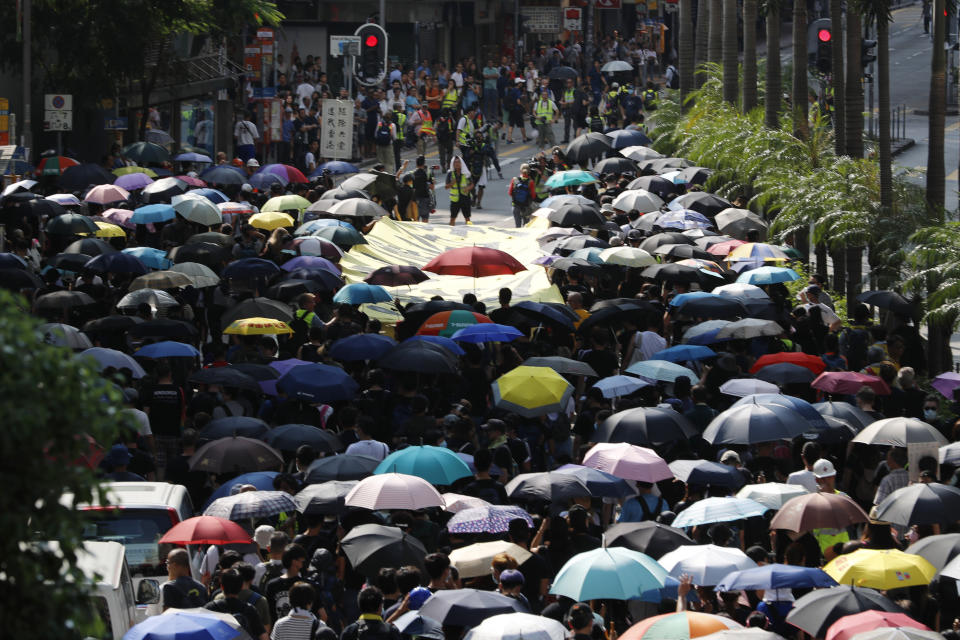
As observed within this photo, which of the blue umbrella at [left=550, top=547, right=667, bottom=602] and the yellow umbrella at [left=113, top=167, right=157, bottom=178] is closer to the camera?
the blue umbrella at [left=550, top=547, right=667, bottom=602]

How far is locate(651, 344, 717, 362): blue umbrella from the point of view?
1777 cm

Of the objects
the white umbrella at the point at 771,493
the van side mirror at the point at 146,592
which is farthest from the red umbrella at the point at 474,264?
the van side mirror at the point at 146,592

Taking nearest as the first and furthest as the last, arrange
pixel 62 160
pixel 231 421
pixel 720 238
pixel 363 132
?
pixel 231 421 → pixel 720 238 → pixel 62 160 → pixel 363 132

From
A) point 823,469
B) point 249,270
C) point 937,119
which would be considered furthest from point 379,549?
point 937,119

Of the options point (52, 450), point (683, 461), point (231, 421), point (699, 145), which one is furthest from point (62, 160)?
point (52, 450)

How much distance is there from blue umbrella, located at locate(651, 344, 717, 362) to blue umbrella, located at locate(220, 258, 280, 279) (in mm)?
5523

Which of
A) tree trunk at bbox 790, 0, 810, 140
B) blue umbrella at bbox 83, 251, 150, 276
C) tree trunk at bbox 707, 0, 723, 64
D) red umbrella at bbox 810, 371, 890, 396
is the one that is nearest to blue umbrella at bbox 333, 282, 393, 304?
blue umbrella at bbox 83, 251, 150, 276

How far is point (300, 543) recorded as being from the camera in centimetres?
1224

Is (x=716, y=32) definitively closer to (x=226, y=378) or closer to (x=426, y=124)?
(x=426, y=124)

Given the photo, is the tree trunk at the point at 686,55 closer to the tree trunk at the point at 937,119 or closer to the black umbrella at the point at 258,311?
the tree trunk at the point at 937,119

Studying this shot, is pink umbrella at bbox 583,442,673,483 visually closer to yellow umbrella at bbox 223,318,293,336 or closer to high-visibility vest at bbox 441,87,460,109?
yellow umbrella at bbox 223,318,293,336

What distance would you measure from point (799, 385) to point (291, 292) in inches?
250

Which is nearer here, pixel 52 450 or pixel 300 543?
pixel 52 450

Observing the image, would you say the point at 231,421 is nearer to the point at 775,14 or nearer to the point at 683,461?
the point at 683,461
